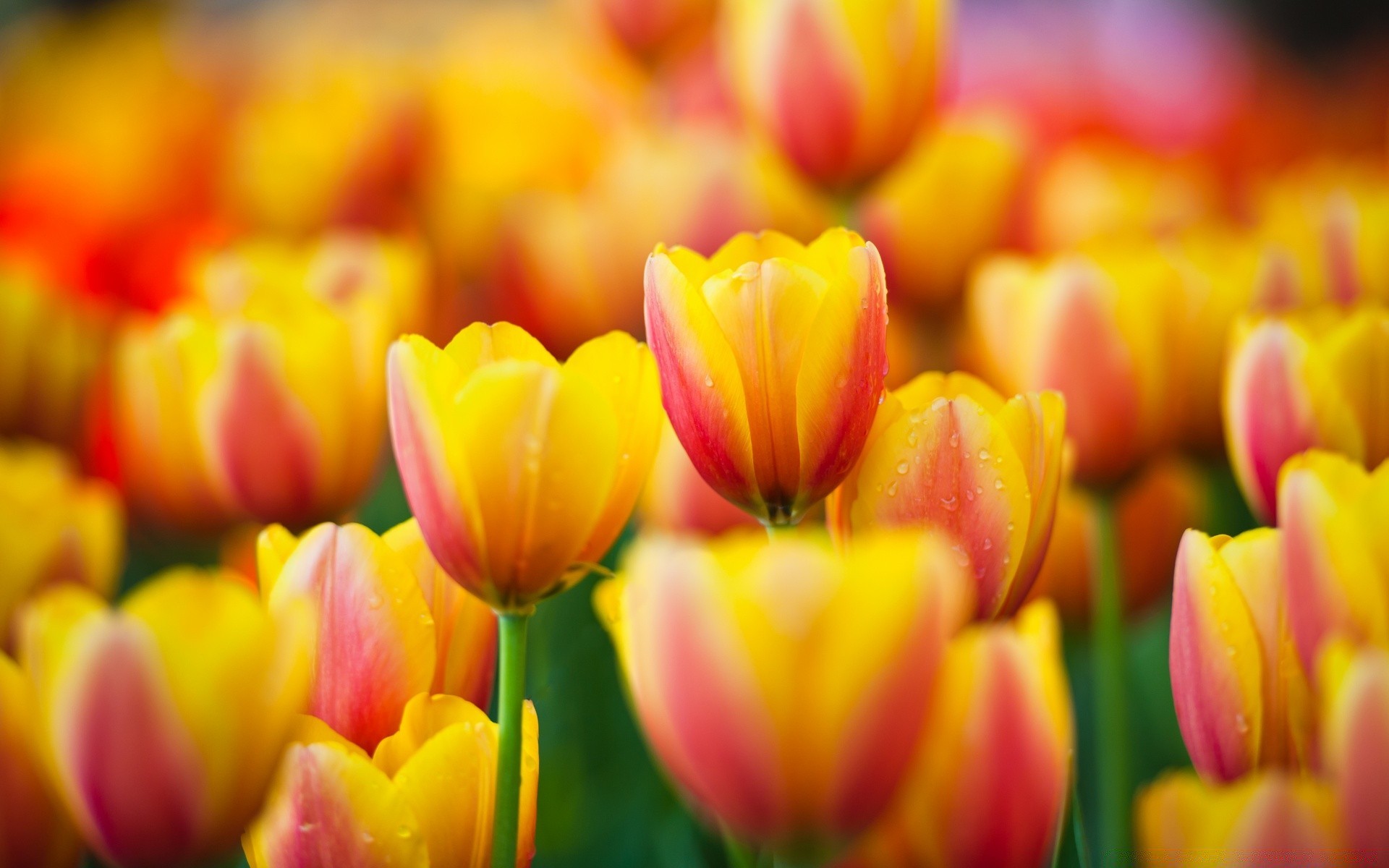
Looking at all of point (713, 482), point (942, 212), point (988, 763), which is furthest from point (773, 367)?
point (942, 212)

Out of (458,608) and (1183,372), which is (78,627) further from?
(1183,372)

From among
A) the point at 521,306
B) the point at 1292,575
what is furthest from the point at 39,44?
the point at 1292,575

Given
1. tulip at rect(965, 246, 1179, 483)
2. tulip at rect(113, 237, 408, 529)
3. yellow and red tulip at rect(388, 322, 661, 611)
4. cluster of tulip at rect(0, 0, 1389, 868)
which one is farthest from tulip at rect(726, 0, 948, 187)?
yellow and red tulip at rect(388, 322, 661, 611)

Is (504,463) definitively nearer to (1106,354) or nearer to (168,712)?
(168,712)

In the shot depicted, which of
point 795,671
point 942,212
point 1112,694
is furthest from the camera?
point 942,212

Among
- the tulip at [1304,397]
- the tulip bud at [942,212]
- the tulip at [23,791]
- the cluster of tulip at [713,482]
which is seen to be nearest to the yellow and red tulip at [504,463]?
the cluster of tulip at [713,482]

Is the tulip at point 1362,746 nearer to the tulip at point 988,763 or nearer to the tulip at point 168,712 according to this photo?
the tulip at point 988,763
